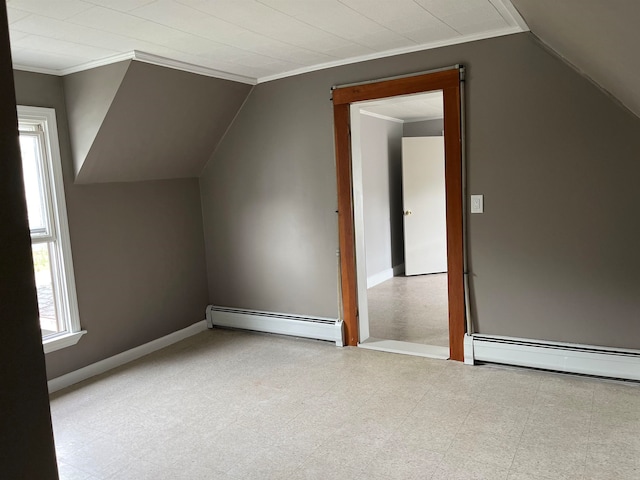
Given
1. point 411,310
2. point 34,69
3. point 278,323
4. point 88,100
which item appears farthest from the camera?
point 411,310

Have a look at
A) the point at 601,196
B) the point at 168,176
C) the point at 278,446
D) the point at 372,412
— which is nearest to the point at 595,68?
the point at 601,196

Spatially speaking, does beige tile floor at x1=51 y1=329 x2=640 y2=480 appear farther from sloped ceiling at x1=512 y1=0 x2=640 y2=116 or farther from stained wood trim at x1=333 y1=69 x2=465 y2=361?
sloped ceiling at x1=512 y1=0 x2=640 y2=116

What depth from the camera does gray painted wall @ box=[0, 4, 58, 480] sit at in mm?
796

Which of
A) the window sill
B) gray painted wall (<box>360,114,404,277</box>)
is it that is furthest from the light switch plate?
the window sill

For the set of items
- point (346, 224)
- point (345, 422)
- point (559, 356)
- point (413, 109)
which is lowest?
point (345, 422)

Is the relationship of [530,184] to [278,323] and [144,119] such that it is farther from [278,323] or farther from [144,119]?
[144,119]

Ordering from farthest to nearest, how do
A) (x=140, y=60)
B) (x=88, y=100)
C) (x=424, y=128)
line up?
(x=424, y=128) → (x=88, y=100) → (x=140, y=60)

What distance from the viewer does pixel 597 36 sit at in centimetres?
183

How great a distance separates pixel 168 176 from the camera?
434 centimetres

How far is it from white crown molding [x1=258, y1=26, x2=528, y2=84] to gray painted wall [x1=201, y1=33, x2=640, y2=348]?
0.04 meters

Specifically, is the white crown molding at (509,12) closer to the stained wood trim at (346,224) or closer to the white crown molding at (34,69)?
the stained wood trim at (346,224)

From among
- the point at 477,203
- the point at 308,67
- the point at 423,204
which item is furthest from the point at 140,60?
the point at 423,204

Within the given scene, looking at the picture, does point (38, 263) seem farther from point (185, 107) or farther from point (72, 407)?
point (185, 107)

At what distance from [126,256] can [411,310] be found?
2.76 metres
